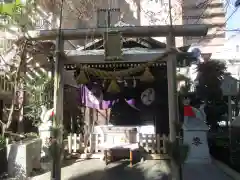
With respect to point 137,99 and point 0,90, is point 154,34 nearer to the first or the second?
point 137,99

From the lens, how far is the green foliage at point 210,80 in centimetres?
1481

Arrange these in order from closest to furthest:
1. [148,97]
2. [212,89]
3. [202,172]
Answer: [202,172] < [148,97] < [212,89]

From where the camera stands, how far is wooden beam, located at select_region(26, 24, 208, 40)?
23.3ft

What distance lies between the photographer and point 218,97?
15.1m

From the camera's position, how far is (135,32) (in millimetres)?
7234

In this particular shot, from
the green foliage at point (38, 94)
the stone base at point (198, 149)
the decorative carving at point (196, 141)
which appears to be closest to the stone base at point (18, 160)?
the green foliage at point (38, 94)

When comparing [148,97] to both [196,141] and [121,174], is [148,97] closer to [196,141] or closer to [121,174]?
[196,141]

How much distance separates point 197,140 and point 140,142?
228 centimetres

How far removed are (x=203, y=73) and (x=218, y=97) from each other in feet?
5.41

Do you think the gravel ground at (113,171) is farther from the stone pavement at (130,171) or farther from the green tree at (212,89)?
the green tree at (212,89)

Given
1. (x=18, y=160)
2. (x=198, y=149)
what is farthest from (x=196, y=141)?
(x=18, y=160)

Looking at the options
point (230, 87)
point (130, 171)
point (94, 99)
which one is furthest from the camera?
point (94, 99)

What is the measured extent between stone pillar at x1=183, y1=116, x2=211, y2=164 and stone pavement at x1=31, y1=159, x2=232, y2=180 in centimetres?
44

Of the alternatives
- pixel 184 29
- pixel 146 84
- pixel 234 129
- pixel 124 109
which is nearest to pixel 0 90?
pixel 124 109
